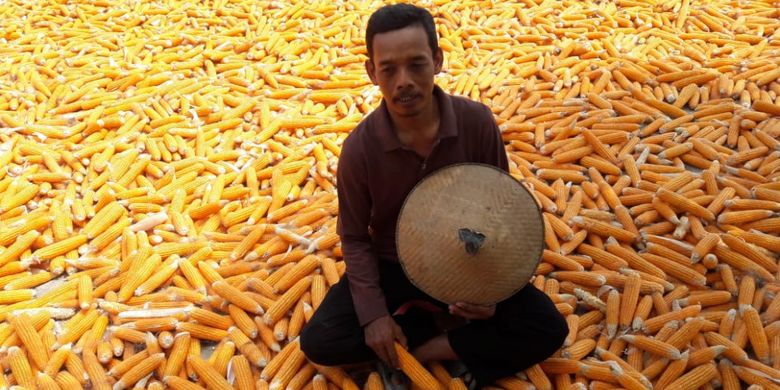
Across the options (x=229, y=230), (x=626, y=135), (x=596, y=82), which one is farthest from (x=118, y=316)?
(x=596, y=82)

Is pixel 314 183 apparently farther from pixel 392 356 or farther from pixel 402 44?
pixel 402 44

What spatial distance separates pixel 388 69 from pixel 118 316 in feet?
6.32

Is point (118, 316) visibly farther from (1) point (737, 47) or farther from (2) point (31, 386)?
(1) point (737, 47)

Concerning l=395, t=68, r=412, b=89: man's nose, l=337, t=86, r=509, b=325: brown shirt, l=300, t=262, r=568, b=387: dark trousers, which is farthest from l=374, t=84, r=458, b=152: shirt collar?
l=300, t=262, r=568, b=387: dark trousers

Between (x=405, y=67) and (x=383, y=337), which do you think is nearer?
(x=405, y=67)

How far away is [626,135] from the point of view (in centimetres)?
425

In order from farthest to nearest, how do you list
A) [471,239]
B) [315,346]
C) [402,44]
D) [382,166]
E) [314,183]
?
[314,183]
[315,346]
[382,166]
[402,44]
[471,239]

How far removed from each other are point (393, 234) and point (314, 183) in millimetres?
1631

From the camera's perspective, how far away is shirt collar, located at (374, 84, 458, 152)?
2561 millimetres

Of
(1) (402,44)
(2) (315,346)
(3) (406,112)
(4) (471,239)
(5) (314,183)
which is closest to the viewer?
(4) (471,239)

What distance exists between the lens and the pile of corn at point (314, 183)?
2.96m

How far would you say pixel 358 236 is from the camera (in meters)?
2.75

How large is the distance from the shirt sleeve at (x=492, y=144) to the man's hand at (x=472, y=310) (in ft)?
2.02

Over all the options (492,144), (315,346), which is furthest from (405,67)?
(315,346)
